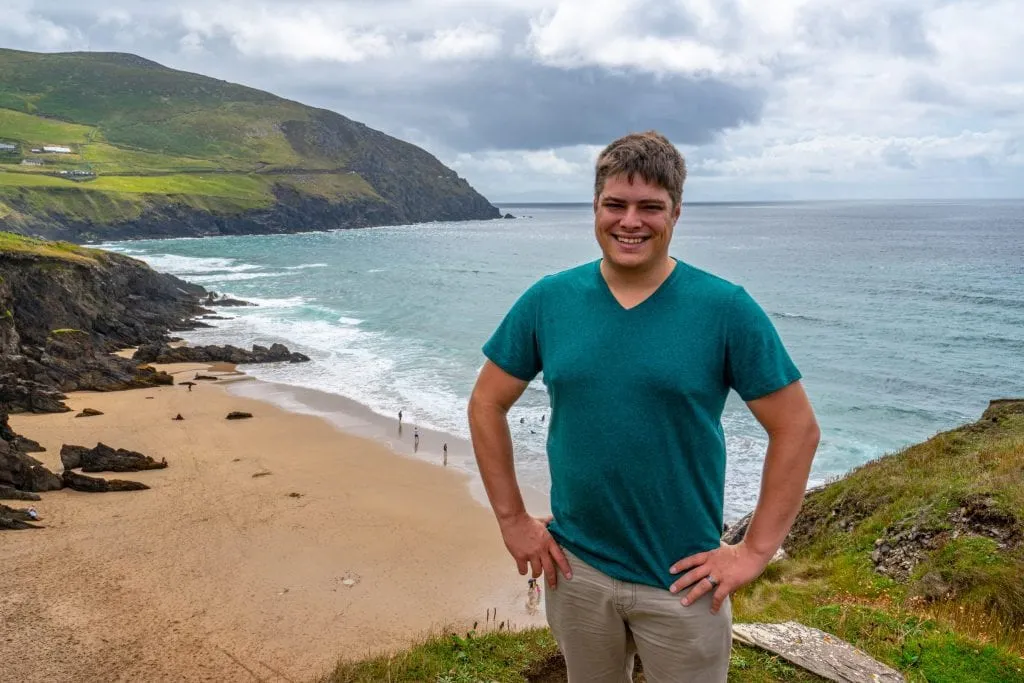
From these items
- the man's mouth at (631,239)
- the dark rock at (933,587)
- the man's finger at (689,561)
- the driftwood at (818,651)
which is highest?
the man's mouth at (631,239)

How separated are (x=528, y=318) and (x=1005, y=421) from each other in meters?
13.3

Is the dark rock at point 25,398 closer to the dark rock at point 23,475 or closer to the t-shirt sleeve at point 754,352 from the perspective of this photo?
the dark rock at point 23,475

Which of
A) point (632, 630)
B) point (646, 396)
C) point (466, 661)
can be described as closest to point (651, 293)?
point (646, 396)

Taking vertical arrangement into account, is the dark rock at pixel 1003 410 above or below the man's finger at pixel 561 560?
below

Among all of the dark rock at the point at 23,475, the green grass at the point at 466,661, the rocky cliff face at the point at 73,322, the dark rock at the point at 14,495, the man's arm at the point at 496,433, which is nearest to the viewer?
the man's arm at the point at 496,433

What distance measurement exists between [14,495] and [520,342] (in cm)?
2121

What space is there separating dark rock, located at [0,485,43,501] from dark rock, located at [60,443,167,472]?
2134mm

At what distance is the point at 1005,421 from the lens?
13.1 m

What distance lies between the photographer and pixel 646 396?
106 inches

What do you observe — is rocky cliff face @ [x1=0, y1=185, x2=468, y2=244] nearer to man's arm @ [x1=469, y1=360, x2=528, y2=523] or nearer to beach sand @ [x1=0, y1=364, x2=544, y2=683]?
beach sand @ [x1=0, y1=364, x2=544, y2=683]

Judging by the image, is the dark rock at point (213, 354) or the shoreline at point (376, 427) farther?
the dark rock at point (213, 354)

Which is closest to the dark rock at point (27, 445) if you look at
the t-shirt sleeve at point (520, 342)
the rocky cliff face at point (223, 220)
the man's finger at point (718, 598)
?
the t-shirt sleeve at point (520, 342)

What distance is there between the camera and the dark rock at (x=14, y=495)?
19375mm

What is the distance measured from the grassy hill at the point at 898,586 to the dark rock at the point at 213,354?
31.1 metres
